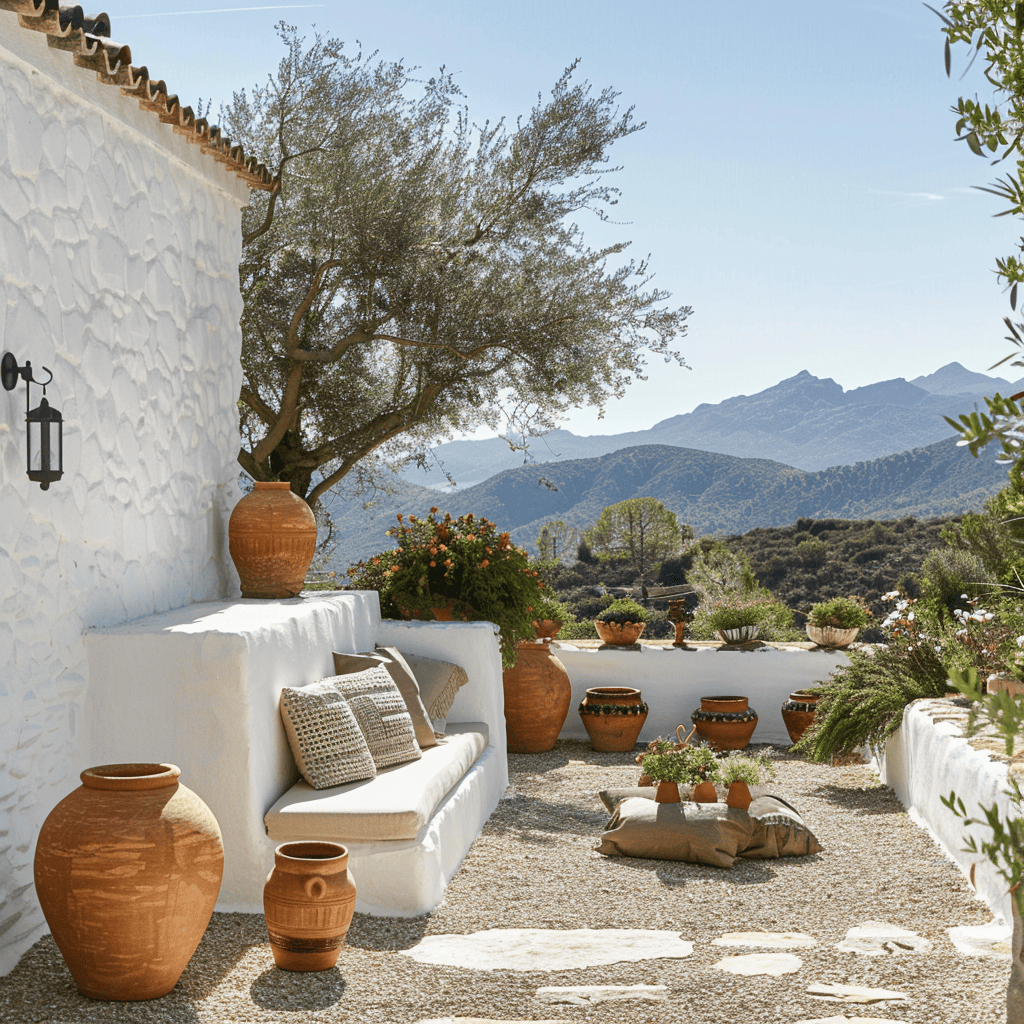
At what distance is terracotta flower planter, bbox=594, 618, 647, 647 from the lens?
27.0 ft

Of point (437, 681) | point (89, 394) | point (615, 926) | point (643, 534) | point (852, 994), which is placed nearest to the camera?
point (852, 994)

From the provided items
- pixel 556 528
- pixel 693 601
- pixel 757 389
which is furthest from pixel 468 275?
pixel 757 389

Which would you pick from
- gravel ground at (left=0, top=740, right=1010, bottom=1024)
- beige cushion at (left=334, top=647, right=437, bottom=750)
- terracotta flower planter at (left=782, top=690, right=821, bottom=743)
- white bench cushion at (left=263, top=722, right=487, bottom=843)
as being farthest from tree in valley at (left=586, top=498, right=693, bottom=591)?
white bench cushion at (left=263, top=722, right=487, bottom=843)

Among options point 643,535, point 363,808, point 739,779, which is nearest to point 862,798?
point 739,779

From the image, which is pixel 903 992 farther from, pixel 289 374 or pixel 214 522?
pixel 289 374

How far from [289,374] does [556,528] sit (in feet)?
38.1

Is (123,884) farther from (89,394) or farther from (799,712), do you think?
(799,712)

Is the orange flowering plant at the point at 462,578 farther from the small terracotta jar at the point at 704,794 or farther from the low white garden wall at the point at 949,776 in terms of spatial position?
the low white garden wall at the point at 949,776

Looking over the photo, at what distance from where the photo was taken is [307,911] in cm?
318

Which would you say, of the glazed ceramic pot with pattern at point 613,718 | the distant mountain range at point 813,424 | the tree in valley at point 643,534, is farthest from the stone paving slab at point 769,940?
the distant mountain range at point 813,424

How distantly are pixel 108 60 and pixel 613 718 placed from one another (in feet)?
17.3

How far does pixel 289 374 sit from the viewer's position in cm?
821

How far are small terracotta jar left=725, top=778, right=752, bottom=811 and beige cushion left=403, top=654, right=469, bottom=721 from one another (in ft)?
5.07

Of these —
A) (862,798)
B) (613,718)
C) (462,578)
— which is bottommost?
(862,798)
